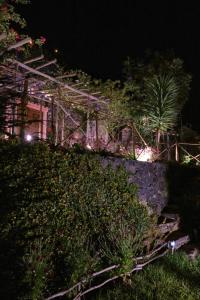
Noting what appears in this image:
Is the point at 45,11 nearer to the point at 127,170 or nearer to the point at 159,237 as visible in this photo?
the point at 127,170

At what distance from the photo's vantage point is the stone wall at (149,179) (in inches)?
366

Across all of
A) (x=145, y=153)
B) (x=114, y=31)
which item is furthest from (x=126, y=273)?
(x=114, y=31)

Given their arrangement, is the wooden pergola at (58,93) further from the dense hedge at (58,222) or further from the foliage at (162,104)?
the foliage at (162,104)

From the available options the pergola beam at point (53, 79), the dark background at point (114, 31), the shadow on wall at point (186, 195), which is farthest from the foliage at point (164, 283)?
the dark background at point (114, 31)

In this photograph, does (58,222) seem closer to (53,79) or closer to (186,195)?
(53,79)

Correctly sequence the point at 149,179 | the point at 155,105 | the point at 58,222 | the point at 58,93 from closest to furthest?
1. the point at 58,222
2. the point at 149,179
3. the point at 58,93
4. the point at 155,105

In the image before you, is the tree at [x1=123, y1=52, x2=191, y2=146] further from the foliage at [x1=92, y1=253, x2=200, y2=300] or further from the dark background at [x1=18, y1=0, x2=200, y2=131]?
the foliage at [x1=92, y1=253, x2=200, y2=300]

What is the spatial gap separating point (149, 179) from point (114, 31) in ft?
49.2

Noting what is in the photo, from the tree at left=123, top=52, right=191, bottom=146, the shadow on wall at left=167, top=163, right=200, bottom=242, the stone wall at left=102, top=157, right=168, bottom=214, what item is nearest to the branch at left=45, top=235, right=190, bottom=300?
the shadow on wall at left=167, top=163, right=200, bottom=242

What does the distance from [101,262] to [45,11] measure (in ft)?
51.4

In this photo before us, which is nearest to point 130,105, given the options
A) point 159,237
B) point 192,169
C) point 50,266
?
point 192,169

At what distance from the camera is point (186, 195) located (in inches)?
444

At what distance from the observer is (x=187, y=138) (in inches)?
728

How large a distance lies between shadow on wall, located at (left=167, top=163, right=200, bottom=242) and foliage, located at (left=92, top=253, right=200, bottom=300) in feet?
6.92
